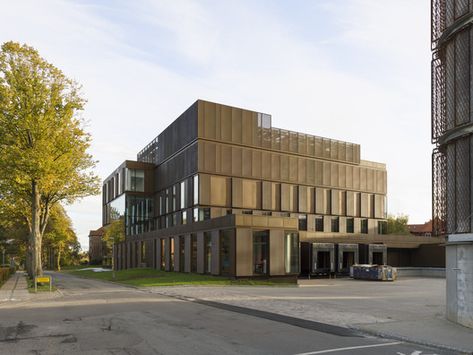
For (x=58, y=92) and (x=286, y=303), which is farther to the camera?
(x=58, y=92)

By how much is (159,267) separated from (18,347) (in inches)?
1674

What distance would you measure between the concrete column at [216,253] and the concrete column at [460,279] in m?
24.0

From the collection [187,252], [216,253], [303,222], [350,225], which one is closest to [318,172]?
[303,222]

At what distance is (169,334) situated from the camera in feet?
40.9

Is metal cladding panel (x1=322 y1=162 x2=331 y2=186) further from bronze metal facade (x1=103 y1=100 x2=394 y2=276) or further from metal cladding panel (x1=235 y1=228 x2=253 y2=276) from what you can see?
metal cladding panel (x1=235 y1=228 x2=253 y2=276)

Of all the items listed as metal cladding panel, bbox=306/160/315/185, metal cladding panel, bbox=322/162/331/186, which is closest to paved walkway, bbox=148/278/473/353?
metal cladding panel, bbox=306/160/315/185

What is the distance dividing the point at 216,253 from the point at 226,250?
4.21 feet

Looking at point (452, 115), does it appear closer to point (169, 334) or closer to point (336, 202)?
point (169, 334)

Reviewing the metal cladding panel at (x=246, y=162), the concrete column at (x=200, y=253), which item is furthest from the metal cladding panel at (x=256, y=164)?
the concrete column at (x=200, y=253)

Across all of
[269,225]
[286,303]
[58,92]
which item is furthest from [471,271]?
[58,92]

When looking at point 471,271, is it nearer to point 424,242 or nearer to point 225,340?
point 225,340

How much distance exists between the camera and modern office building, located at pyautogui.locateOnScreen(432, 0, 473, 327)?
47.2 ft

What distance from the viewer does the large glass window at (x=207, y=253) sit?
130 feet

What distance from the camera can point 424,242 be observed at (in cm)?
5862
